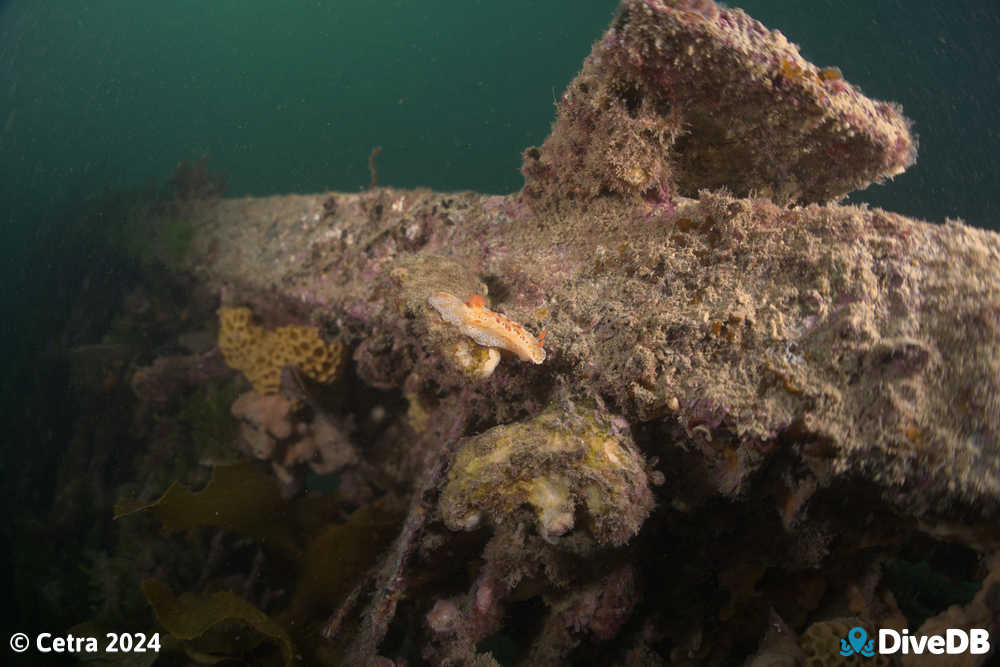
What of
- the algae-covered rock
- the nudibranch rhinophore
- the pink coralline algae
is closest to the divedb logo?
the algae-covered rock

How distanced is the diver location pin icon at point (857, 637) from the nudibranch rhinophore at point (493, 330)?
1715 millimetres

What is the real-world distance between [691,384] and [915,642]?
135cm

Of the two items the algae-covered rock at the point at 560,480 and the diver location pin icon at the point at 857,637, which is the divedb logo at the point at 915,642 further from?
the algae-covered rock at the point at 560,480

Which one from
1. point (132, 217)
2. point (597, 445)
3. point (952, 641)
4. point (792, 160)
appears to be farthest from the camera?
point (132, 217)

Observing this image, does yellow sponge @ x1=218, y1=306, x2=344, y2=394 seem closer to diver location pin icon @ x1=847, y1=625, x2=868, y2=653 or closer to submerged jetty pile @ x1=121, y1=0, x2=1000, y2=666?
submerged jetty pile @ x1=121, y1=0, x2=1000, y2=666

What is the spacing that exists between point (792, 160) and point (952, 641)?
2.38m

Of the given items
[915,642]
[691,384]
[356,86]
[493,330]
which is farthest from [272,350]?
[356,86]

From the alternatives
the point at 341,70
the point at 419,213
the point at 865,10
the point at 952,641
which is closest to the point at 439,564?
the point at 952,641

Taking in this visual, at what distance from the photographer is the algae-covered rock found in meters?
1.77

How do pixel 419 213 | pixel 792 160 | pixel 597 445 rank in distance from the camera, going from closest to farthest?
pixel 597 445 < pixel 792 160 < pixel 419 213

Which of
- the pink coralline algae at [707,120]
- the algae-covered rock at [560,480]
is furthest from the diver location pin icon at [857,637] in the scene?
the pink coralline algae at [707,120]

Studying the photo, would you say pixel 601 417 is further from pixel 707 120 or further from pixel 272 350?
pixel 272 350

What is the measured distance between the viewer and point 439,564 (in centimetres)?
233

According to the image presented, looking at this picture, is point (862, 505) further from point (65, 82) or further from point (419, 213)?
point (65, 82)
